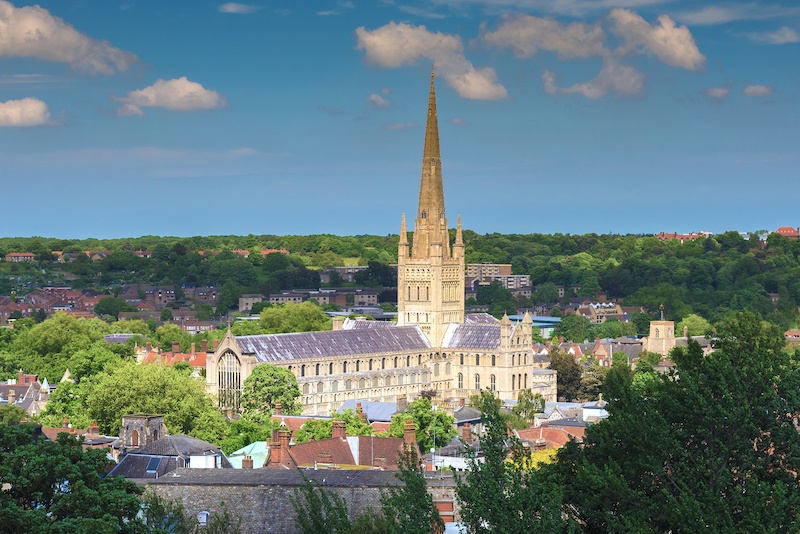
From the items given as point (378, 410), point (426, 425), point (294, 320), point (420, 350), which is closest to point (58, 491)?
point (426, 425)

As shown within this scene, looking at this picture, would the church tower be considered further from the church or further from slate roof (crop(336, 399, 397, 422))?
slate roof (crop(336, 399, 397, 422))

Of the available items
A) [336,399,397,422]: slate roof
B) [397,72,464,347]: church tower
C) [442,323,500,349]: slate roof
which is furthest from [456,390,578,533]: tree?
[397,72,464,347]: church tower

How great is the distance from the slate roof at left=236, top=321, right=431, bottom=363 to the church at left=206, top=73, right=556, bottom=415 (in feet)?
0.31

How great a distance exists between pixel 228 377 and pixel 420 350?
2401cm

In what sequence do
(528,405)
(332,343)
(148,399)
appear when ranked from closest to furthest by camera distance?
1. (148,399)
2. (528,405)
3. (332,343)

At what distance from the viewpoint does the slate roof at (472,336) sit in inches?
5266

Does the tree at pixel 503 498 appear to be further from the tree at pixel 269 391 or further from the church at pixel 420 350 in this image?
the church at pixel 420 350

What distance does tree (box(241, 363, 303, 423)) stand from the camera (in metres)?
106

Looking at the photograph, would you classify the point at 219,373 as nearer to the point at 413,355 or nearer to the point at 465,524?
the point at 413,355

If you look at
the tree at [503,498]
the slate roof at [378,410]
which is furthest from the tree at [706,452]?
the slate roof at [378,410]

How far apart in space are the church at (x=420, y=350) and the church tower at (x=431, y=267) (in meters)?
0.09

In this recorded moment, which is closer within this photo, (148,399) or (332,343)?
(148,399)

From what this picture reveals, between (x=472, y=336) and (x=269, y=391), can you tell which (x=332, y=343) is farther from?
(x=269, y=391)

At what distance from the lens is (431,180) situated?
13838 cm
